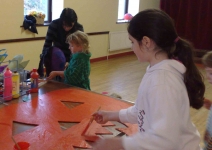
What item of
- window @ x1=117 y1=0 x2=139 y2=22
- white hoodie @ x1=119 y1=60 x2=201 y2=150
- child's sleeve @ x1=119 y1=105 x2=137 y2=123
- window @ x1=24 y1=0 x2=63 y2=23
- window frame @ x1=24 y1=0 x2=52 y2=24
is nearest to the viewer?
white hoodie @ x1=119 y1=60 x2=201 y2=150

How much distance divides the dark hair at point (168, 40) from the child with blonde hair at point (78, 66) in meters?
1.15

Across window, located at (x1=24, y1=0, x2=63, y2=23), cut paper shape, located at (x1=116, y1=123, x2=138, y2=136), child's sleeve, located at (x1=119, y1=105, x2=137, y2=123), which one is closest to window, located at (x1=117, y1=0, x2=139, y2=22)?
window, located at (x1=24, y1=0, x2=63, y2=23)

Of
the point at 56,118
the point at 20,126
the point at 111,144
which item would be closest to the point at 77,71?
the point at 56,118

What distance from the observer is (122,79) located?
4805mm

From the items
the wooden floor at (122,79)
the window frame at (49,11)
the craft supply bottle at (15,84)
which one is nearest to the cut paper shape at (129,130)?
the craft supply bottle at (15,84)

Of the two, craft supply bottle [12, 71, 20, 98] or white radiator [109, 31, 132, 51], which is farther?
white radiator [109, 31, 132, 51]

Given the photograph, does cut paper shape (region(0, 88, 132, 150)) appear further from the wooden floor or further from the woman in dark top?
the wooden floor

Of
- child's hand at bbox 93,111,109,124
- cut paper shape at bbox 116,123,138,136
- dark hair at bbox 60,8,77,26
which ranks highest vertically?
dark hair at bbox 60,8,77,26

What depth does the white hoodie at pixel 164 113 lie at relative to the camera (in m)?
0.82

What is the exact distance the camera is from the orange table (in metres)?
1.19

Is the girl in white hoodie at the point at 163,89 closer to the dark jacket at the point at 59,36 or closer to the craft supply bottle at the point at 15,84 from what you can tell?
the craft supply bottle at the point at 15,84

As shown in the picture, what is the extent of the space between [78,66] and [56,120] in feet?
2.33

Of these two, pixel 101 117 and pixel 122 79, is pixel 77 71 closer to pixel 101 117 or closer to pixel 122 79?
pixel 101 117

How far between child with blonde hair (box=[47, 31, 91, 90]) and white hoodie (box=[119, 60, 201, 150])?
3.76 feet
